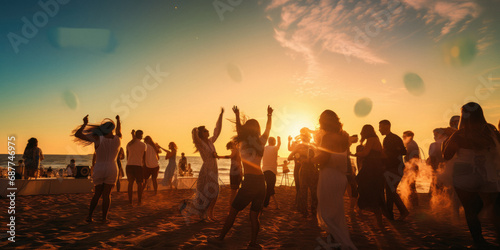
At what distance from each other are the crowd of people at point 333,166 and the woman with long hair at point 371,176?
0.02m

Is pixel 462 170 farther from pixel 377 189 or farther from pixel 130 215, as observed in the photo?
pixel 130 215

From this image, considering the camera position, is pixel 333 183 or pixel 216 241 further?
pixel 216 241

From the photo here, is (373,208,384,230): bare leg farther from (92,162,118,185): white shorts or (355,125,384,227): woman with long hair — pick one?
(92,162,118,185): white shorts

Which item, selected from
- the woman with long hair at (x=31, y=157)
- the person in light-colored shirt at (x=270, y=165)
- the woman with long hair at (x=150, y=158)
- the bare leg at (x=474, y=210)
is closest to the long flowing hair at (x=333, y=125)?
the bare leg at (x=474, y=210)

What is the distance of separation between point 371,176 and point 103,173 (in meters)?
5.27

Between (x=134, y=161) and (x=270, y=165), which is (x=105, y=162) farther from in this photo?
(x=270, y=165)

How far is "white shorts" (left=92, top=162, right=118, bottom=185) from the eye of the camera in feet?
17.9

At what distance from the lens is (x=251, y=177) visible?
14.0 ft

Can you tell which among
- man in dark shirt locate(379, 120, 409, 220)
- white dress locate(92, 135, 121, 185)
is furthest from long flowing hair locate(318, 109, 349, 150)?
white dress locate(92, 135, 121, 185)

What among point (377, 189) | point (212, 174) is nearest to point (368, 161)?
point (377, 189)

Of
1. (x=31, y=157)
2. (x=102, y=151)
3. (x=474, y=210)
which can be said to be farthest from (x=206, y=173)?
(x=31, y=157)

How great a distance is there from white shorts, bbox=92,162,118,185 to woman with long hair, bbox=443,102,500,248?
19.6ft

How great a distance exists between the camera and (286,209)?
8.45 meters

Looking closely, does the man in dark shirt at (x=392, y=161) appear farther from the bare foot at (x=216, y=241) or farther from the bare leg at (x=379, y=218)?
the bare foot at (x=216, y=241)
